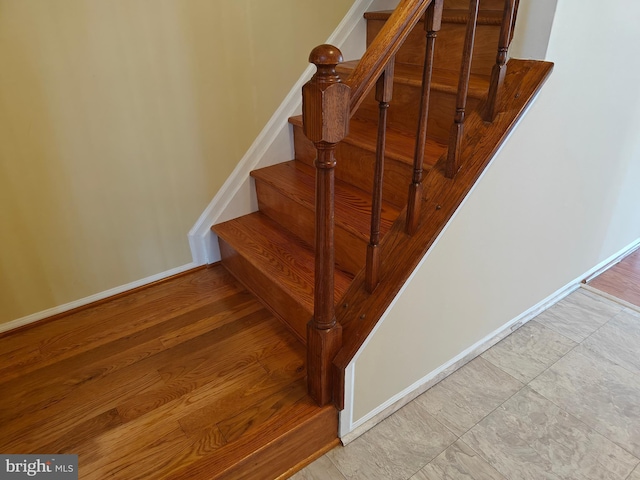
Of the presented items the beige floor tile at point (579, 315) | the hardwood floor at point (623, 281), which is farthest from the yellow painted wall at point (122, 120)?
the hardwood floor at point (623, 281)

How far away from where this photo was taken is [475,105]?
1.49 m

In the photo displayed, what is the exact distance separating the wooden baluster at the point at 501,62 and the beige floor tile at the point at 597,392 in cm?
104

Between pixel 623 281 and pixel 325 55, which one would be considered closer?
pixel 325 55

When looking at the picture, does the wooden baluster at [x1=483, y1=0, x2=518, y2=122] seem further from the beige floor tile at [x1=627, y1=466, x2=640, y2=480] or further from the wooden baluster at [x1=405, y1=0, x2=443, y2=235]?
the beige floor tile at [x1=627, y1=466, x2=640, y2=480]

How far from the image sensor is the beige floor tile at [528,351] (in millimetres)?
1727

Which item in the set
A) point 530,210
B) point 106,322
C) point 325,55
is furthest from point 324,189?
point 106,322

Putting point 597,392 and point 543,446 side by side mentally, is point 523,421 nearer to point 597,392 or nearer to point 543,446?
point 543,446

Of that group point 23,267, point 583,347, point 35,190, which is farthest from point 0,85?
point 583,347

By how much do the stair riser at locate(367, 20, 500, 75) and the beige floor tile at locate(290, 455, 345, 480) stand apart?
151 cm

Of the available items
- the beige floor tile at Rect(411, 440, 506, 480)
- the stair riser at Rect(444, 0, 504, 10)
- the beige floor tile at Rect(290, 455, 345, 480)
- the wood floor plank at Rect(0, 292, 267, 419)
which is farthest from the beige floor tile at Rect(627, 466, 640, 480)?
the stair riser at Rect(444, 0, 504, 10)

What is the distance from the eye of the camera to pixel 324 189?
3.53 ft

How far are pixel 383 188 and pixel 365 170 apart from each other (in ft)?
0.42

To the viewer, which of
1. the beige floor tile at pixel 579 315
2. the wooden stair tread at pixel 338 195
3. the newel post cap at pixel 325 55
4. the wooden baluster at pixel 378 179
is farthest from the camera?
the beige floor tile at pixel 579 315

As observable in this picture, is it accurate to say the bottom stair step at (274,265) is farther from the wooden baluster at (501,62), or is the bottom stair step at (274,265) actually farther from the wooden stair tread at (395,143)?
the wooden baluster at (501,62)
